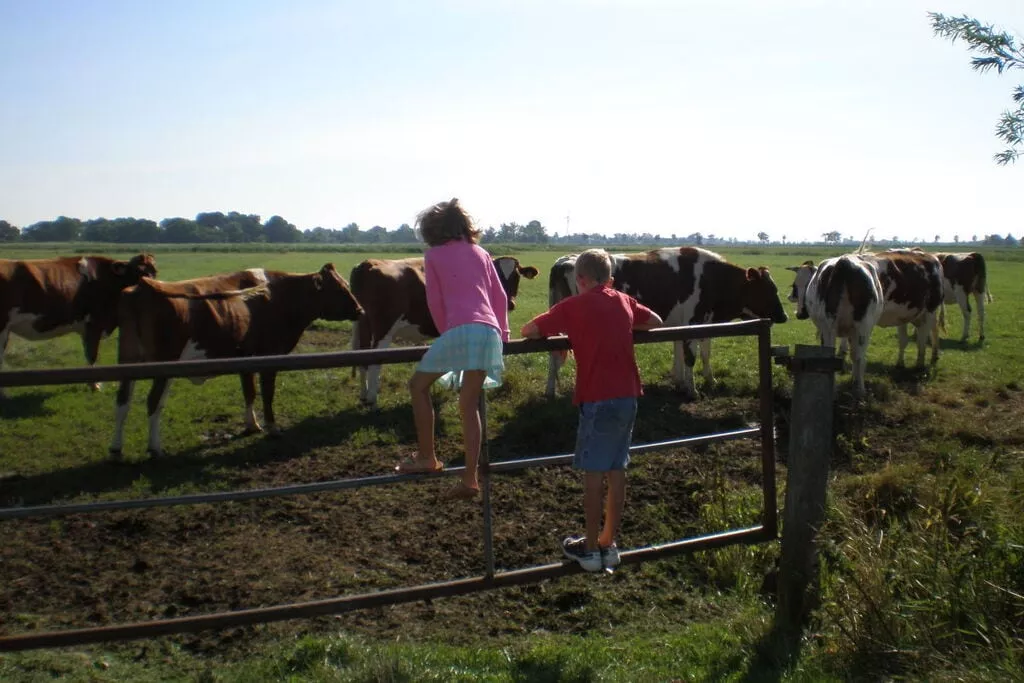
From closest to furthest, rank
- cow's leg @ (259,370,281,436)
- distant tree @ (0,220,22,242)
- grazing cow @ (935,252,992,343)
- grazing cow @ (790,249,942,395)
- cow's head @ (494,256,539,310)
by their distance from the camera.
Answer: cow's leg @ (259,370,281,436) < grazing cow @ (790,249,942,395) < cow's head @ (494,256,539,310) < grazing cow @ (935,252,992,343) < distant tree @ (0,220,22,242)

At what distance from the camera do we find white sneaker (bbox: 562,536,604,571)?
4363 mm

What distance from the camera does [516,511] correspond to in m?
7.29

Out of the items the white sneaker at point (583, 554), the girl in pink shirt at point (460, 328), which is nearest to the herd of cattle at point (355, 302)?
the girl in pink shirt at point (460, 328)

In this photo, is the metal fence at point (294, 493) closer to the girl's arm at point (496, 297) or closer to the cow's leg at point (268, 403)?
the girl's arm at point (496, 297)

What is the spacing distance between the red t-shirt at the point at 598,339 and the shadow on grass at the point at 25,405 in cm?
888

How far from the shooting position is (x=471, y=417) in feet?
13.9

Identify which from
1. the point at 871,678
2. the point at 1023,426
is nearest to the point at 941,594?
the point at 871,678

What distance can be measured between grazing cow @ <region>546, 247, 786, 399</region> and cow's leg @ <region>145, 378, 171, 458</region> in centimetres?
593

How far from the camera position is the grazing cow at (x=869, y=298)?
1264 cm

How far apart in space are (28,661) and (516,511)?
3715 mm

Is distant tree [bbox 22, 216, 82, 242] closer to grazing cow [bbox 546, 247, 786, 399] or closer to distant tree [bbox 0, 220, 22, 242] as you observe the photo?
distant tree [bbox 0, 220, 22, 242]

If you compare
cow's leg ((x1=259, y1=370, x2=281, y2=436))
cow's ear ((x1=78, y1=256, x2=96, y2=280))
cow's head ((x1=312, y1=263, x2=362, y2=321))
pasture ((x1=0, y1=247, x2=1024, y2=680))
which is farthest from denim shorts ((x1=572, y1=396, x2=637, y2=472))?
cow's ear ((x1=78, y1=256, x2=96, y2=280))

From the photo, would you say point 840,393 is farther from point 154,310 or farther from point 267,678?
point 267,678

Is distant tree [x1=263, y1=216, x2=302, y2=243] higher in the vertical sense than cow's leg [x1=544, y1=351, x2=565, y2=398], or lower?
higher
